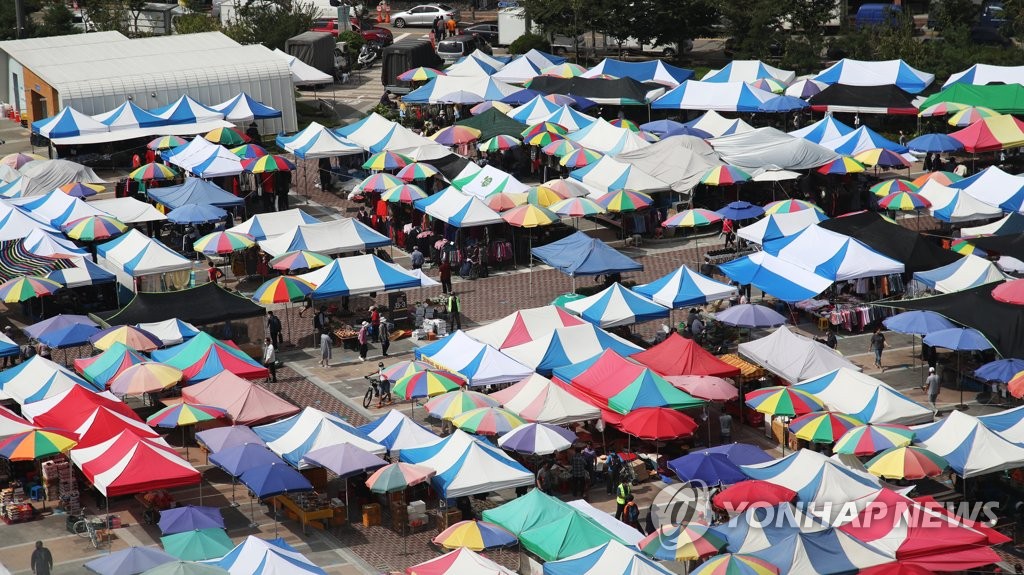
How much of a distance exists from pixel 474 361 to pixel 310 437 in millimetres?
5336

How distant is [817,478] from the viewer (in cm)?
2734

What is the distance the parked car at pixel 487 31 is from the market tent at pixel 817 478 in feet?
164

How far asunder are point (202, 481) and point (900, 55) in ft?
131

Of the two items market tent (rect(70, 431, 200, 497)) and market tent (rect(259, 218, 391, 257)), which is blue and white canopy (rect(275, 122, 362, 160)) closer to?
market tent (rect(259, 218, 391, 257))

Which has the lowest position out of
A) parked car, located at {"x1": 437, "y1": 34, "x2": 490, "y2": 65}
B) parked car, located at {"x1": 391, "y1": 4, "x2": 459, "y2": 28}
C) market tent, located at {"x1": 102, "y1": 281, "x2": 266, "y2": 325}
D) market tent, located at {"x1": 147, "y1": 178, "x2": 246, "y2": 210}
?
parked car, located at {"x1": 391, "y1": 4, "x2": 459, "y2": 28}

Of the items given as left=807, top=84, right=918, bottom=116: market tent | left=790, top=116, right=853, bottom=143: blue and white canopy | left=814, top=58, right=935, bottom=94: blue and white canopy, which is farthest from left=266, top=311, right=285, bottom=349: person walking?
left=814, top=58, right=935, bottom=94: blue and white canopy

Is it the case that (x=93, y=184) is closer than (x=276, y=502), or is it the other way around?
(x=276, y=502)

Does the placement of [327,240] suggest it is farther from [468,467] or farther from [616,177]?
[468,467]

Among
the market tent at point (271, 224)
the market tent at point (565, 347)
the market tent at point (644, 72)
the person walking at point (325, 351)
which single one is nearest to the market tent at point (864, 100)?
the market tent at point (644, 72)

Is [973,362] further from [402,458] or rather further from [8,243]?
[8,243]

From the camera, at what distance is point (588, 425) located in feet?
107

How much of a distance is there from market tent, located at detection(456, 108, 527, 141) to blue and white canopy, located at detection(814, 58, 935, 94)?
13.2m

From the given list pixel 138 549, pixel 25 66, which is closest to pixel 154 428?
pixel 138 549

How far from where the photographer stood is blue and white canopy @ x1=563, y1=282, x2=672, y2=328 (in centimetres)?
3653
